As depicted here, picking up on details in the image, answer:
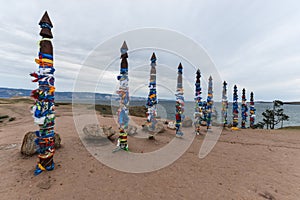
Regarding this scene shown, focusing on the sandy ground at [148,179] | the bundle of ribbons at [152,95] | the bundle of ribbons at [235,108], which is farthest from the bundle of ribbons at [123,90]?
the bundle of ribbons at [235,108]

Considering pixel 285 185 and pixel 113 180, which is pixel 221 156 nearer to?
pixel 285 185

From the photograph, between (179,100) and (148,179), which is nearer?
(148,179)

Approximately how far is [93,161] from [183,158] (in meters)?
4.37

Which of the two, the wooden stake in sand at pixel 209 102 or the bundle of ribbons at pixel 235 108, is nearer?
the wooden stake in sand at pixel 209 102

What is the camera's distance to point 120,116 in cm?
794

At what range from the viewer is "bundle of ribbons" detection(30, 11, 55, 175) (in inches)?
205

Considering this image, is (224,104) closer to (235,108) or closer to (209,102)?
(235,108)

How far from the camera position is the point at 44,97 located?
533 centimetres

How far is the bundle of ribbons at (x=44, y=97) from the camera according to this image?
5219 mm

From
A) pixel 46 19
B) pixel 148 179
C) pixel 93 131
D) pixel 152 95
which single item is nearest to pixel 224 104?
pixel 152 95

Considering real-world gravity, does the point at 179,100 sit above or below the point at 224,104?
above

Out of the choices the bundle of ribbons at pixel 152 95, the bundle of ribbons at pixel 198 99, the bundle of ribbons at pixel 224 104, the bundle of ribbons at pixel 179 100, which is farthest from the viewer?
the bundle of ribbons at pixel 224 104

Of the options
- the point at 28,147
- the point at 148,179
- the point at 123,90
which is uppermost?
the point at 123,90

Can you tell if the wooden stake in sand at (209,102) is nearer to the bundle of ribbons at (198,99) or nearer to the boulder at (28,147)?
the bundle of ribbons at (198,99)
